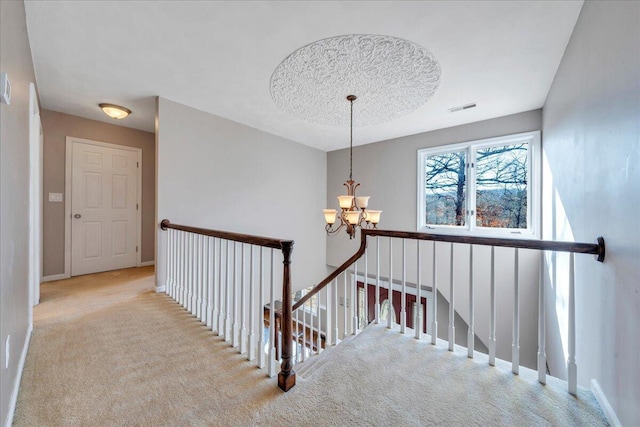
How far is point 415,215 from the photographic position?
14.3ft

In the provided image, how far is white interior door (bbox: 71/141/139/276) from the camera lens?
12.2 feet

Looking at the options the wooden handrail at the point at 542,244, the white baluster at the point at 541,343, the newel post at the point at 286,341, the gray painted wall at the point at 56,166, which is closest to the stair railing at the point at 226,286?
the newel post at the point at 286,341

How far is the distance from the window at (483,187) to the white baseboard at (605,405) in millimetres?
2417

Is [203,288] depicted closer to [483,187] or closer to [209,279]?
[209,279]

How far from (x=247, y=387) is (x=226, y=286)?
2.56 ft

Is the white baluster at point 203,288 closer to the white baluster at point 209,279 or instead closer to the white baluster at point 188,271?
the white baluster at point 209,279

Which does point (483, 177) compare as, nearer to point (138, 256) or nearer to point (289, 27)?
point (289, 27)

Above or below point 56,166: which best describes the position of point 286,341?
below

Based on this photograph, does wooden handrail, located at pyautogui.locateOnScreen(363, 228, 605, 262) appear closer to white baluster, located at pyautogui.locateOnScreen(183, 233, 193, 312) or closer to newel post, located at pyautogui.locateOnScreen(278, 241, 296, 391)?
newel post, located at pyautogui.locateOnScreen(278, 241, 296, 391)

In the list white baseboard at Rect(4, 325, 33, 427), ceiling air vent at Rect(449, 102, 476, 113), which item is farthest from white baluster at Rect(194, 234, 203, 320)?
ceiling air vent at Rect(449, 102, 476, 113)

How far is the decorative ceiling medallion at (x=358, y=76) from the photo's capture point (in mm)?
2010

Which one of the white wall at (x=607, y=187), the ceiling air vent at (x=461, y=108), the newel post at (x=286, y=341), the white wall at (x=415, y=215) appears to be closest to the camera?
the white wall at (x=607, y=187)

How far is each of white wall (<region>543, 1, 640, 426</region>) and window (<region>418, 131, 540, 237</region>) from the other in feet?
4.99

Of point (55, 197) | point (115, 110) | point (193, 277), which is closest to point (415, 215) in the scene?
point (193, 277)
